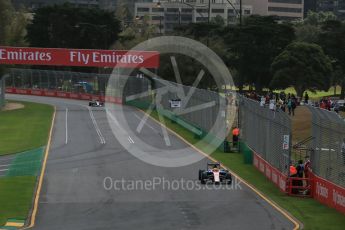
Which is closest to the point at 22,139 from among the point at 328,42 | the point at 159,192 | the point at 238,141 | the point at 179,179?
the point at 238,141

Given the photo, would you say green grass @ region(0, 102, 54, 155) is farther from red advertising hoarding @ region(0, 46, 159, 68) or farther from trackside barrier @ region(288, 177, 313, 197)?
trackside barrier @ region(288, 177, 313, 197)

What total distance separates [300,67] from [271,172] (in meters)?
51.0

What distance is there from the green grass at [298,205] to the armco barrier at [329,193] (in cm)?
20

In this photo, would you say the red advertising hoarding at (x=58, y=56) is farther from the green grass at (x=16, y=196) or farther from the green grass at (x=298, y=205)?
the green grass at (x=16, y=196)

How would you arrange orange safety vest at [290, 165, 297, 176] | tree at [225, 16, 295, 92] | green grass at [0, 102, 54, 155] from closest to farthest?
orange safety vest at [290, 165, 297, 176] → green grass at [0, 102, 54, 155] → tree at [225, 16, 295, 92]

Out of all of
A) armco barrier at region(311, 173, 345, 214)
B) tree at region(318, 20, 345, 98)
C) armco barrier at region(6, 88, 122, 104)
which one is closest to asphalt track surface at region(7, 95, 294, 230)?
armco barrier at region(311, 173, 345, 214)

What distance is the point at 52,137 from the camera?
5347 cm

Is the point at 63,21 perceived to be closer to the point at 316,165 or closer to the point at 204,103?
the point at 204,103

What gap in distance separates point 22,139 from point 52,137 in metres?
2.18

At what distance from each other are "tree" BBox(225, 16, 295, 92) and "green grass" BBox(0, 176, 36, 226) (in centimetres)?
5452

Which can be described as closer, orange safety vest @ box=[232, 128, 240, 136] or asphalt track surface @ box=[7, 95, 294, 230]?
asphalt track surface @ box=[7, 95, 294, 230]

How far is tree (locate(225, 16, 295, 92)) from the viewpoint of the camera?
86.8 metres

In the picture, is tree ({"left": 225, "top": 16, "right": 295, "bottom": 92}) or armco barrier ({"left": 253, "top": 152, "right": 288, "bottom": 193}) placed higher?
tree ({"left": 225, "top": 16, "right": 295, "bottom": 92})

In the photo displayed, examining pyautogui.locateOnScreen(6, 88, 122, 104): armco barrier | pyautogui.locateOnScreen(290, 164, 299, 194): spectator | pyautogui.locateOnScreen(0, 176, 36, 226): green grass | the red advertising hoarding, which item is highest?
the red advertising hoarding
